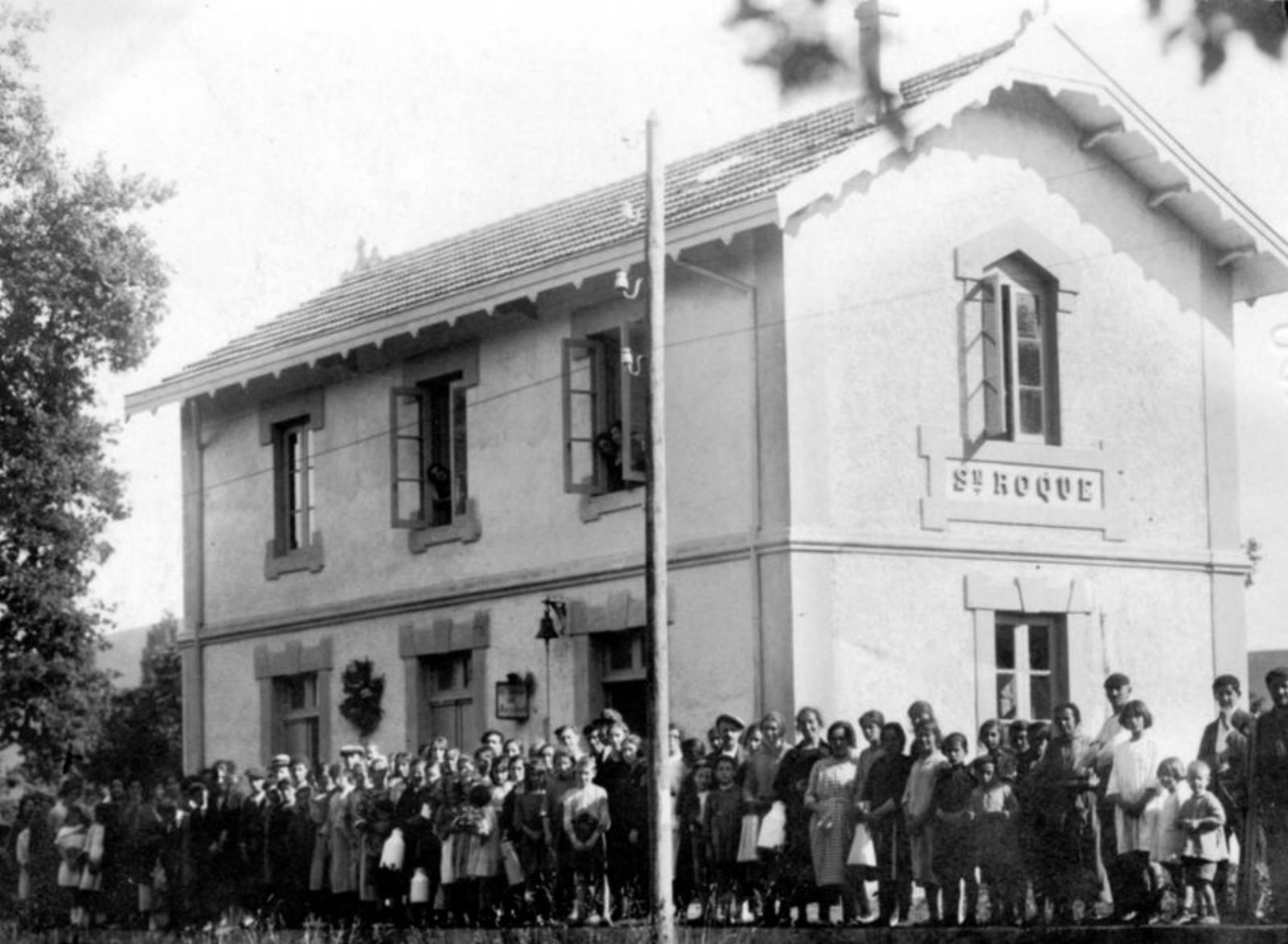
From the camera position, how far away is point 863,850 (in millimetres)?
13852

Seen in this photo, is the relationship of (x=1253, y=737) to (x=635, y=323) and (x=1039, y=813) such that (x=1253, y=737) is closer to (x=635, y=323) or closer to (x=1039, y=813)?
(x=1039, y=813)

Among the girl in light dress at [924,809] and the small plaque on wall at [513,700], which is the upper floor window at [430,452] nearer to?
the small plaque on wall at [513,700]

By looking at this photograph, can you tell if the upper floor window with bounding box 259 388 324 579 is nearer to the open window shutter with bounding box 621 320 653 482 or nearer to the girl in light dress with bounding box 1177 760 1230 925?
the open window shutter with bounding box 621 320 653 482

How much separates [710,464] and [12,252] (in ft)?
26.7

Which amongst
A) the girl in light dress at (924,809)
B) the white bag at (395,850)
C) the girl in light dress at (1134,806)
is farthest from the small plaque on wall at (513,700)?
the girl in light dress at (1134,806)

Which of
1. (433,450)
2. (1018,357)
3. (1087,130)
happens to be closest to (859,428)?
(1018,357)

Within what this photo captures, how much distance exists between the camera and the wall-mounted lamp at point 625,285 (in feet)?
53.0

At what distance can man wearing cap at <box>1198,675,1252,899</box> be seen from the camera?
40.8 feet

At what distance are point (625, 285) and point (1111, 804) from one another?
18.2ft

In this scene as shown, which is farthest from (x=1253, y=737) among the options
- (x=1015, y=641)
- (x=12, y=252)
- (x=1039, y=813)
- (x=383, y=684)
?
(x=12, y=252)

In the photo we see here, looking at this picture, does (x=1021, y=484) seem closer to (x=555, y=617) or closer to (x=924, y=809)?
(x=555, y=617)

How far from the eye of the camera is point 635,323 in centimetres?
1831

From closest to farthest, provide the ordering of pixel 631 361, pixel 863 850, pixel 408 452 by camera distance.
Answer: pixel 863 850, pixel 631 361, pixel 408 452

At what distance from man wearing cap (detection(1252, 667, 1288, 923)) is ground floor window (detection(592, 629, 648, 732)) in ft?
23.0
